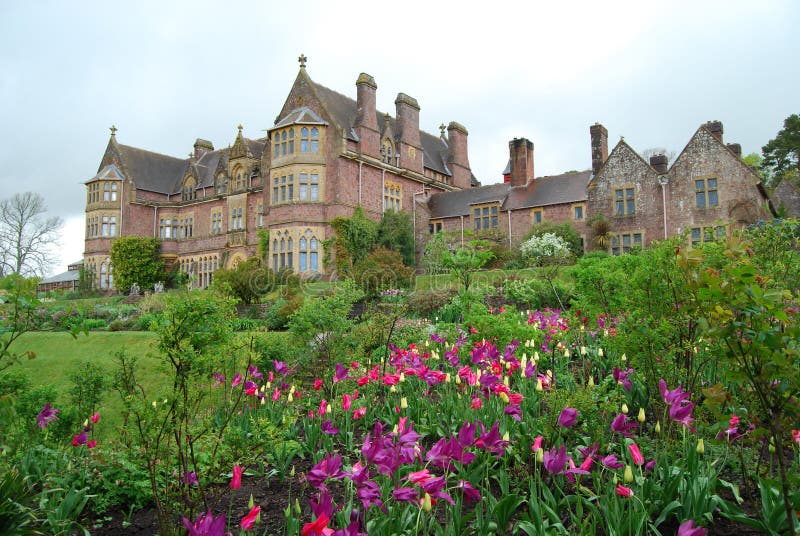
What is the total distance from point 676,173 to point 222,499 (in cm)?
2875

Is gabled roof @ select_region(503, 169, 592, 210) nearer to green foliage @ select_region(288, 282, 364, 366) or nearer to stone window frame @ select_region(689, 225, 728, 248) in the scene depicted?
stone window frame @ select_region(689, 225, 728, 248)

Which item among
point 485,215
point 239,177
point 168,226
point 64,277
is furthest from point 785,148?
point 64,277

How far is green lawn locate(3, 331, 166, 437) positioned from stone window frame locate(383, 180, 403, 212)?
19.7 metres

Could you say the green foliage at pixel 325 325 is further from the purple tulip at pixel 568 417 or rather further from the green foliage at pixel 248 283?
the green foliage at pixel 248 283

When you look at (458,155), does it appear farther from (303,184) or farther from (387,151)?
(303,184)

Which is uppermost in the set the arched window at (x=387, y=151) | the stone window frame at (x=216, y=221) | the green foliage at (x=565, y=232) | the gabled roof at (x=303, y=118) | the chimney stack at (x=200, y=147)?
the chimney stack at (x=200, y=147)

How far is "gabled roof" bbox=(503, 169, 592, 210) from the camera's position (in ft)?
101

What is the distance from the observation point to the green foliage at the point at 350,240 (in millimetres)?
30547

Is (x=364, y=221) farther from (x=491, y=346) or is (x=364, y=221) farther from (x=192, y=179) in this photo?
(x=491, y=346)

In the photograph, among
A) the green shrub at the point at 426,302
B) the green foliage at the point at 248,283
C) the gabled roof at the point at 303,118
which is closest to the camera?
the green shrub at the point at 426,302

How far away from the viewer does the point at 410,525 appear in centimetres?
320

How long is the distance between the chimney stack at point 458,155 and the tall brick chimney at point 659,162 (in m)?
14.7

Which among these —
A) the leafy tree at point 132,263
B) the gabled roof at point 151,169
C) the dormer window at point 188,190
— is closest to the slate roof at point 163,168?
the gabled roof at point 151,169

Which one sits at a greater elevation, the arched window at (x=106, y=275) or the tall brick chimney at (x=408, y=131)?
the tall brick chimney at (x=408, y=131)
